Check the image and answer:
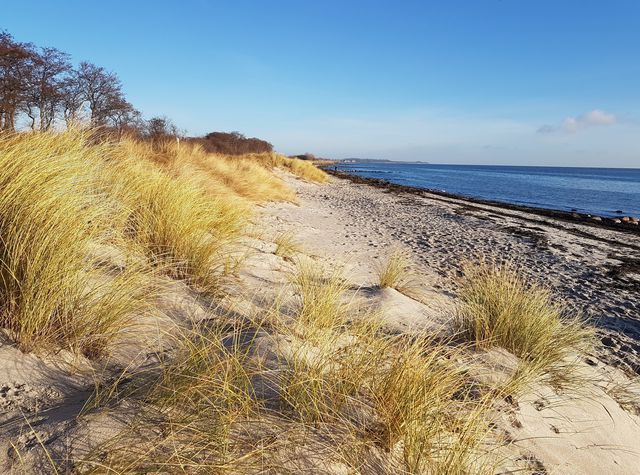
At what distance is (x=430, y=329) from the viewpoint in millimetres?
3186

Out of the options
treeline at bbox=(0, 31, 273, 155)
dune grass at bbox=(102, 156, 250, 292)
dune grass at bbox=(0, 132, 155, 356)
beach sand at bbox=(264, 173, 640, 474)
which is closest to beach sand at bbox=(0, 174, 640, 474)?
beach sand at bbox=(264, 173, 640, 474)

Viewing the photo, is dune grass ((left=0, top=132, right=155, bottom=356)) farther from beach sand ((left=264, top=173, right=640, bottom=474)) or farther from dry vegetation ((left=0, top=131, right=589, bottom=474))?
beach sand ((left=264, top=173, right=640, bottom=474))

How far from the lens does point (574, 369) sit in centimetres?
252

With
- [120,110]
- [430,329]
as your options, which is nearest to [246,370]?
[430,329]

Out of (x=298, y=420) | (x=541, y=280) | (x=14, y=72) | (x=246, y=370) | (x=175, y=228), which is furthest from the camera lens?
(x=14, y=72)

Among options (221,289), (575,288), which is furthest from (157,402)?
(575,288)

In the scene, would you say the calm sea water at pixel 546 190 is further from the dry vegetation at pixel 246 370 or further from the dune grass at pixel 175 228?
the dry vegetation at pixel 246 370

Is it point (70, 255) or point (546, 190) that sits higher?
point (546, 190)

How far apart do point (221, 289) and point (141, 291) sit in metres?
0.74

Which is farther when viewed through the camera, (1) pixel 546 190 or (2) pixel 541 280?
(1) pixel 546 190

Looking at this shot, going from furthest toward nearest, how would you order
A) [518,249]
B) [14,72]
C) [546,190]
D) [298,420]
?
[546,190] → [14,72] → [518,249] → [298,420]

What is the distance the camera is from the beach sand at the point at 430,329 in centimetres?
139

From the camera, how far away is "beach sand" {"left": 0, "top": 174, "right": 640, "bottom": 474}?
1.39 meters

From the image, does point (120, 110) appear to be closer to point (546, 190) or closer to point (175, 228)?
point (175, 228)
